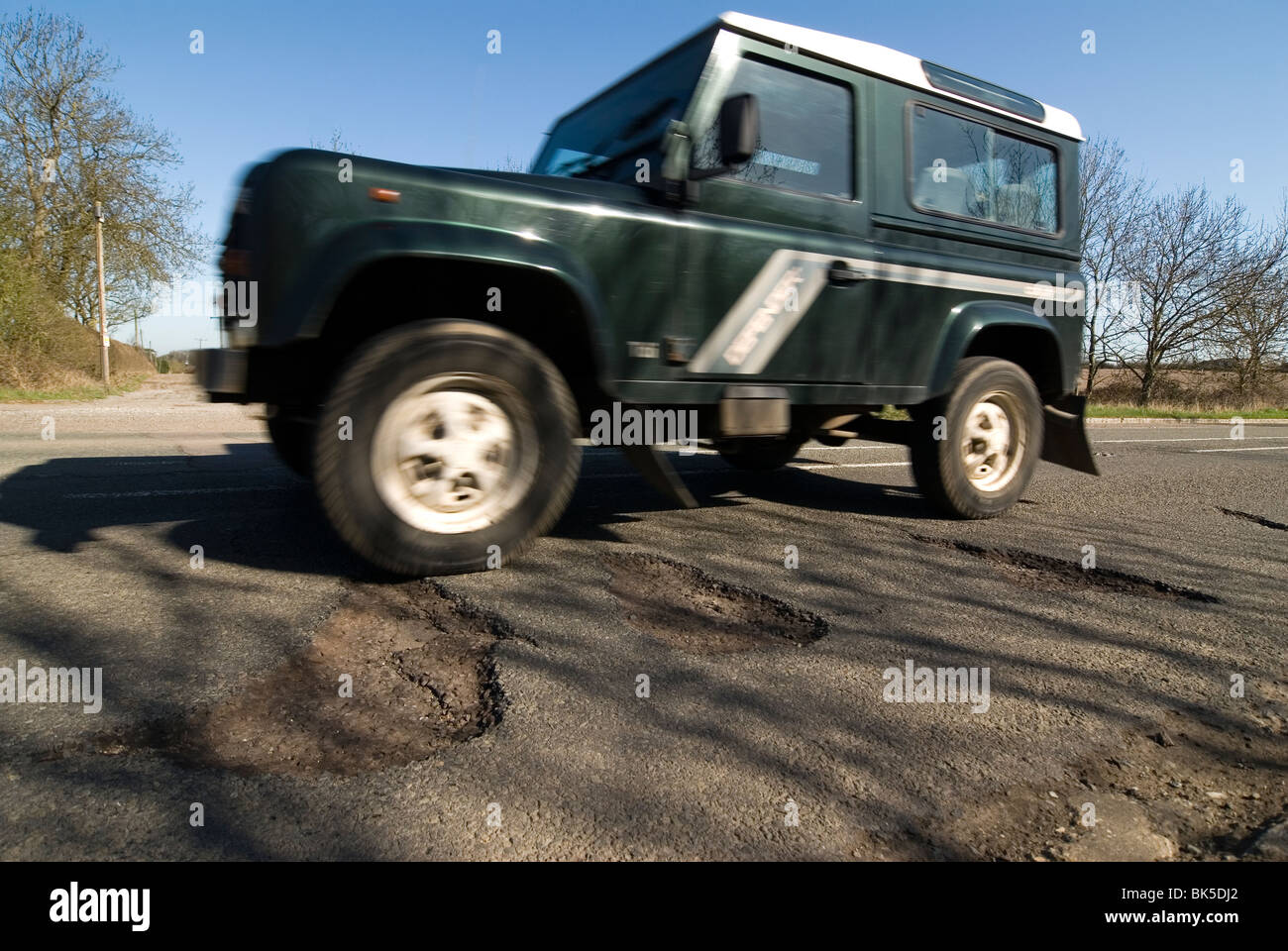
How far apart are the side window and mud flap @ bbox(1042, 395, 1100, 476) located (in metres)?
2.21

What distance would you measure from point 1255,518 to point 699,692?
467 centimetres

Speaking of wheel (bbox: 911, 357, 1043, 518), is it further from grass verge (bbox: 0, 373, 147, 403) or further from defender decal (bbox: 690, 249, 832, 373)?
grass verge (bbox: 0, 373, 147, 403)

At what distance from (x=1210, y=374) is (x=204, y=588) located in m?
35.1

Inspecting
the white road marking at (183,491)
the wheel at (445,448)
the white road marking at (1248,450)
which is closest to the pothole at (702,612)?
the wheel at (445,448)

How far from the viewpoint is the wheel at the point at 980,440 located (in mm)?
4398

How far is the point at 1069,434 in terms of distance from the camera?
5.02 meters

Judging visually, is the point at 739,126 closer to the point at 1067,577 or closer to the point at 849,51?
the point at 849,51

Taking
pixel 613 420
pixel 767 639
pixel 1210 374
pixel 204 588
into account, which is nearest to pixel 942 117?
pixel 613 420

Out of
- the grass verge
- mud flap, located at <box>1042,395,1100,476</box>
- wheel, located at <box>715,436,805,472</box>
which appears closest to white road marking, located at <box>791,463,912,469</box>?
wheel, located at <box>715,436,805,472</box>

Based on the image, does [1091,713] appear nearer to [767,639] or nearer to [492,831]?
[767,639]

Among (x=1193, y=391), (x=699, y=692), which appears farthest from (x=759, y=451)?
(x=1193, y=391)

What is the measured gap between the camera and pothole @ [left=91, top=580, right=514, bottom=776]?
173 cm

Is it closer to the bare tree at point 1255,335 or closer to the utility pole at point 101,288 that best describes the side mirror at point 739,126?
the utility pole at point 101,288

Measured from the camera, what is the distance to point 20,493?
14.6 feet
